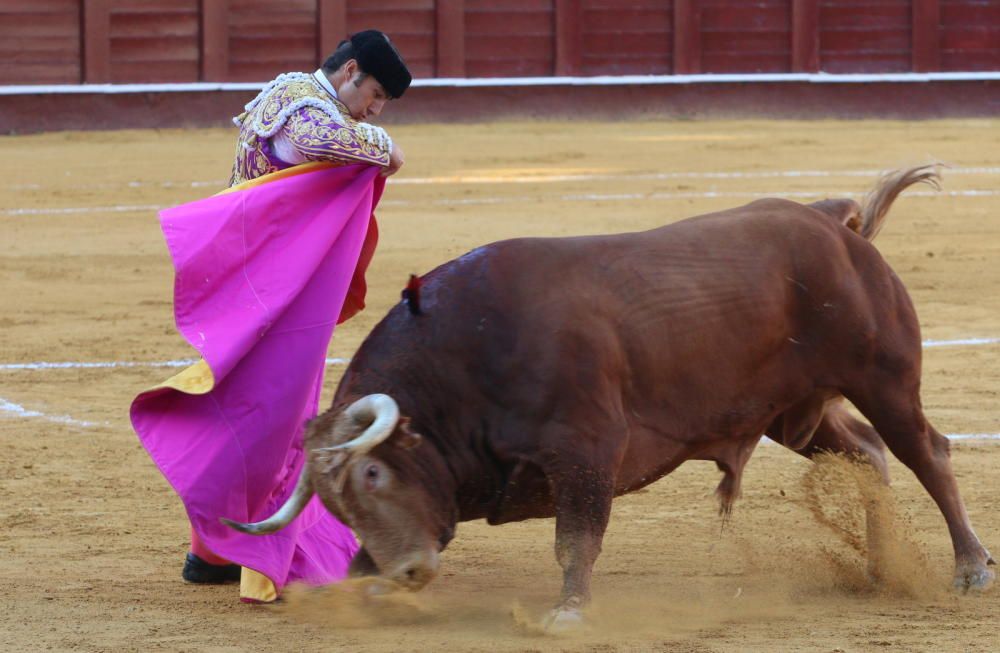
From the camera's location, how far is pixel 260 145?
11.7 feet

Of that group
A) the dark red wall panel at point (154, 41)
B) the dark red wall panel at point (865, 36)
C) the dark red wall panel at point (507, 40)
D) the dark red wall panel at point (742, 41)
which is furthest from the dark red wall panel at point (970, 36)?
the dark red wall panel at point (154, 41)

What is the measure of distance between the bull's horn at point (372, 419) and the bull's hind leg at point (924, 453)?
3.41 feet

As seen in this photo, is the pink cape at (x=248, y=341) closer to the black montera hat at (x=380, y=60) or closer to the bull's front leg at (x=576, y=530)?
the black montera hat at (x=380, y=60)

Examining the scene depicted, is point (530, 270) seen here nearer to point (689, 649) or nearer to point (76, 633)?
point (689, 649)

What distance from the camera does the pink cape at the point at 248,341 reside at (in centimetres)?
349

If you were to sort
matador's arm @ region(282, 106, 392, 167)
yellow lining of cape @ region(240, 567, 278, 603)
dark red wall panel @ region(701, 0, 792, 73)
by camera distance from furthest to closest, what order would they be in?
dark red wall panel @ region(701, 0, 792, 73) < yellow lining of cape @ region(240, 567, 278, 603) < matador's arm @ region(282, 106, 392, 167)

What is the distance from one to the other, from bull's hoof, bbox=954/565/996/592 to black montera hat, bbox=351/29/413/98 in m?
1.52

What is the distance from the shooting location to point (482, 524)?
4.32 meters

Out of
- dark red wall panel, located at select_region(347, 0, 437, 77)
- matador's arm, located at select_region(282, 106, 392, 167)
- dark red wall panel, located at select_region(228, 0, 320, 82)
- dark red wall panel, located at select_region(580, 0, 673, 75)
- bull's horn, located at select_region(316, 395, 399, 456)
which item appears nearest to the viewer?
bull's horn, located at select_region(316, 395, 399, 456)

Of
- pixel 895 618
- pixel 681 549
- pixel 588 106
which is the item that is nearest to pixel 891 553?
pixel 895 618

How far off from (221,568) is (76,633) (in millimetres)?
474

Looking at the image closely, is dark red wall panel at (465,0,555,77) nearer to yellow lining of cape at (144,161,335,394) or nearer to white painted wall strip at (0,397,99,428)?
white painted wall strip at (0,397,99,428)

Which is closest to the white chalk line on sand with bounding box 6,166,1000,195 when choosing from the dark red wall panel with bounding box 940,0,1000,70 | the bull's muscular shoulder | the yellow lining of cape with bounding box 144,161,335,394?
the dark red wall panel with bounding box 940,0,1000,70

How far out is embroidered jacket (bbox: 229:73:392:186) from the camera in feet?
11.2
